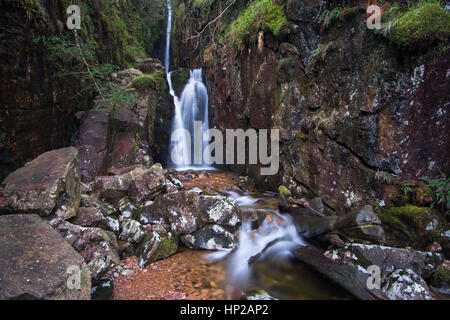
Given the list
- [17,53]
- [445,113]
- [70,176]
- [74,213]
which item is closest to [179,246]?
[74,213]

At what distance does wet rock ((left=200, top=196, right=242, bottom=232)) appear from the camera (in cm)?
411

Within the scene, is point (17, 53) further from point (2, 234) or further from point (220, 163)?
point (220, 163)

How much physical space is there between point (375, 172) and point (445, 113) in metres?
1.19

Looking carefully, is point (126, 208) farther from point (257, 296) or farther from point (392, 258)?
point (392, 258)

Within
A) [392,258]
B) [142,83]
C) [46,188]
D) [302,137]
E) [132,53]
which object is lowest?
[392,258]

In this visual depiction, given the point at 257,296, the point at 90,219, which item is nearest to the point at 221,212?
the point at 257,296

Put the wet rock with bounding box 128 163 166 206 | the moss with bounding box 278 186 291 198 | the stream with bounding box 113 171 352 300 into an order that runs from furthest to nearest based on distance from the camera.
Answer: the moss with bounding box 278 186 291 198, the wet rock with bounding box 128 163 166 206, the stream with bounding box 113 171 352 300

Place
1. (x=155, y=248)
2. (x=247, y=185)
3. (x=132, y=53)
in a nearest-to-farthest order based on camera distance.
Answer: (x=155, y=248)
(x=247, y=185)
(x=132, y=53)

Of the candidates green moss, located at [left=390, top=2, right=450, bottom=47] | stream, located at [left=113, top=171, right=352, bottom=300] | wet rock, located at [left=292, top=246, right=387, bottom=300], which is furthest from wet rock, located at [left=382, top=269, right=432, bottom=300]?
green moss, located at [left=390, top=2, right=450, bottom=47]

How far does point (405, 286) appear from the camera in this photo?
8.88 feet

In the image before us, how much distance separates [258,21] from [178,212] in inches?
216

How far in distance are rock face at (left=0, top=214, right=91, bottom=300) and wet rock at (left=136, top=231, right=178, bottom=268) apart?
38.6 inches

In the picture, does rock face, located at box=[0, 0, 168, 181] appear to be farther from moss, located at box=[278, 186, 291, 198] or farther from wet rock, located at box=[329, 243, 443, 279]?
wet rock, located at box=[329, 243, 443, 279]

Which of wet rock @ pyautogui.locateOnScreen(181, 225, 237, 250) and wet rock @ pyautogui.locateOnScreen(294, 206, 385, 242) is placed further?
wet rock @ pyautogui.locateOnScreen(181, 225, 237, 250)
